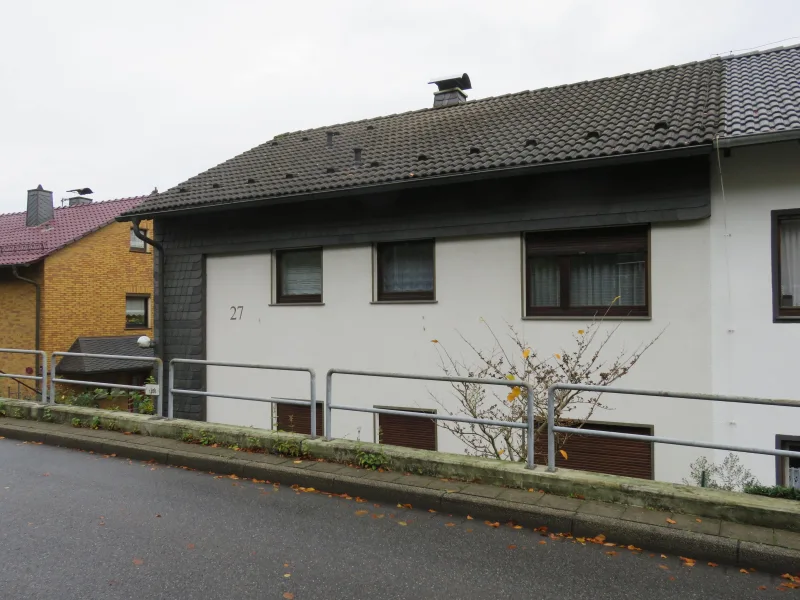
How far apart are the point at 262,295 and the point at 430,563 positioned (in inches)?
297

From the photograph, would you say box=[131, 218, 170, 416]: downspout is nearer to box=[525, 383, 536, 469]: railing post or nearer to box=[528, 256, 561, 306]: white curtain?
box=[528, 256, 561, 306]: white curtain

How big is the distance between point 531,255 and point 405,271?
1992 mm

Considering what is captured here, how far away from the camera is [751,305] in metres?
7.61

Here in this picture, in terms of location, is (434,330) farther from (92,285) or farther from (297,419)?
(92,285)

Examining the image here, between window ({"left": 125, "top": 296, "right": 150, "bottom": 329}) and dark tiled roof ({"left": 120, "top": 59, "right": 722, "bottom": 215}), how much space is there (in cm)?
1277

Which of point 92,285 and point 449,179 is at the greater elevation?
point 449,179

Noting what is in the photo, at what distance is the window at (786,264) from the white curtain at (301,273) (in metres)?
6.42

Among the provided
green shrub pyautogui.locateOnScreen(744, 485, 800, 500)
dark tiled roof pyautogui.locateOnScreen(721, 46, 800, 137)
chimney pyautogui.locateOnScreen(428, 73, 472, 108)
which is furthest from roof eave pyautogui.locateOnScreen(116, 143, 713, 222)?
chimney pyautogui.locateOnScreen(428, 73, 472, 108)

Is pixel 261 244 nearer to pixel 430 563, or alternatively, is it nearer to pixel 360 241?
pixel 360 241

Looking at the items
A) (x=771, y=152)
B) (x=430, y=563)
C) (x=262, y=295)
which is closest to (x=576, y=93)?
(x=771, y=152)

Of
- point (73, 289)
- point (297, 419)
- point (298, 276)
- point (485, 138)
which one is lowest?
point (297, 419)

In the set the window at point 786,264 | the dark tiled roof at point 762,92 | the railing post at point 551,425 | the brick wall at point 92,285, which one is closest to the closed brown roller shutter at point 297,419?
the railing post at point 551,425

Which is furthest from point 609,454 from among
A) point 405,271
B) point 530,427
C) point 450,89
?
point 450,89

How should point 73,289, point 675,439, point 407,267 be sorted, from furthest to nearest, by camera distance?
point 73,289 → point 407,267 → point 675,439
